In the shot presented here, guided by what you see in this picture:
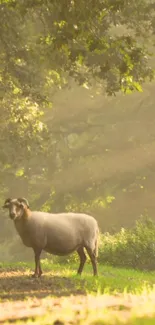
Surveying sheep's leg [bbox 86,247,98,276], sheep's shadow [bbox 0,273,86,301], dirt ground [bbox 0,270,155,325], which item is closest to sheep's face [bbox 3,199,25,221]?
sheep's shadow [bbox 0,273,86,301]

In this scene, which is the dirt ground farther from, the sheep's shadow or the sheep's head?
the sheep's head

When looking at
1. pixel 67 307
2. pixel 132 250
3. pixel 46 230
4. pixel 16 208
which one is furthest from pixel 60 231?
pixel 132 250

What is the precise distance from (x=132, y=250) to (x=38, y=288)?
1201 cm

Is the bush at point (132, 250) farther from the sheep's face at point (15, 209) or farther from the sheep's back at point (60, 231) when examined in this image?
the sheep's face at point (15, 209)

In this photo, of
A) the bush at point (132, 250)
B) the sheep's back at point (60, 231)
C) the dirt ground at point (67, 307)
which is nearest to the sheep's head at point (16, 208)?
the sheep's back at point (60, 231)

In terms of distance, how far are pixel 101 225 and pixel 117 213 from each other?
2320mm

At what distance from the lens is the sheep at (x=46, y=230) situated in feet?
37.9

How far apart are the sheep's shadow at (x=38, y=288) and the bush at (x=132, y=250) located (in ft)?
32.9

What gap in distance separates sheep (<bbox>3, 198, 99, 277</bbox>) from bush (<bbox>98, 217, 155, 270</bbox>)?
27.3ft

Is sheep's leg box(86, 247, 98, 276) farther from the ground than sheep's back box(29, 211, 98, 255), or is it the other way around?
sheep's back box(29, 211, 98, 255)

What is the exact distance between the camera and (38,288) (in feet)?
30.1

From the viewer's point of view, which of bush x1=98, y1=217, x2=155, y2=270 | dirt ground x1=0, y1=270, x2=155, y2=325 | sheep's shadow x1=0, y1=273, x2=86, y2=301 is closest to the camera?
dirt ground x1=0, y1=270, x2=155, y2=325

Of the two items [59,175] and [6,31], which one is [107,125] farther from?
[6,31]

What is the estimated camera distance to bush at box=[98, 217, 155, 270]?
20250mm
